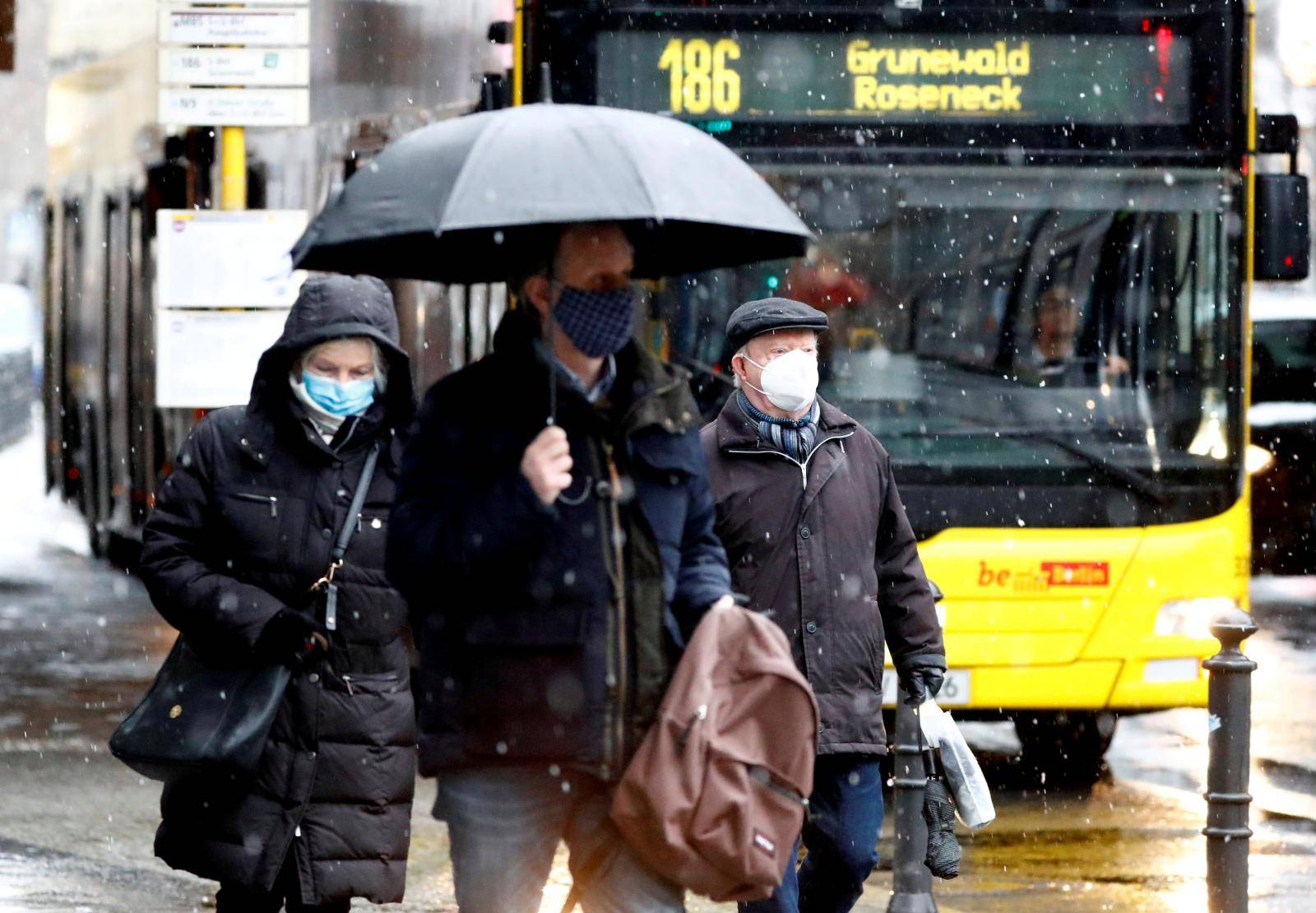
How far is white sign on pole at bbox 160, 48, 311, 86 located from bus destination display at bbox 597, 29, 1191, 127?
1226 mm

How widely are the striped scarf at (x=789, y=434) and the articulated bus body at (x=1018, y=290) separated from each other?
3.21 m

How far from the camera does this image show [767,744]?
3.77 metres

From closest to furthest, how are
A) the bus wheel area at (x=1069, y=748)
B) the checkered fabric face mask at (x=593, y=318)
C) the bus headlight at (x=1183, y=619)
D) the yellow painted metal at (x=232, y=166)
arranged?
the checkered fabric face mask at (x=593, y=318) < the bus headlight at (x=1183, y=619) < the yellow painted metal at (x=232, y=166) < the bus wheel area at (x=1069, y=748)

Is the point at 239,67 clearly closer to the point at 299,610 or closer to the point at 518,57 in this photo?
the point at 518,57

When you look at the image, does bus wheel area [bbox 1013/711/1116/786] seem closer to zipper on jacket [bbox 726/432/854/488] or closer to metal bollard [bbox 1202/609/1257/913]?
metal bollard [bbox 1202/609/1257/913]

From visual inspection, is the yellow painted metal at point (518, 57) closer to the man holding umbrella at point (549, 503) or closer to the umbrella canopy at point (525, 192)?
the umbrella canopy at point (525, 192)

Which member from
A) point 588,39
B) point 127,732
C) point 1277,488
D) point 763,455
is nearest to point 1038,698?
point 588,39

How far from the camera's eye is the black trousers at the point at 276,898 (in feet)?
15.8

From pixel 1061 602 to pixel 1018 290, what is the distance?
119 cm

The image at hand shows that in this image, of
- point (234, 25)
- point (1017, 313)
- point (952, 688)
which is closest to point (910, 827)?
point (952, 688)

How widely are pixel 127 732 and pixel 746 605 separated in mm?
1445

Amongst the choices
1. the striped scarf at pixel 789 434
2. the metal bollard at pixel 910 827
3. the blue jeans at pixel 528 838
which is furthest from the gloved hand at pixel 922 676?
the blue jeans at pixel 528 838

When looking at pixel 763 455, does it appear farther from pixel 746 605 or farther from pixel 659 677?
pixel 659 677

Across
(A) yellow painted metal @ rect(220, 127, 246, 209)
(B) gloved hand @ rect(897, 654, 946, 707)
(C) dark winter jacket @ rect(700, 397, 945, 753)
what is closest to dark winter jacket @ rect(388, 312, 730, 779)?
(C) dark winter jacket @ rect(700, 397, 945, 753)
